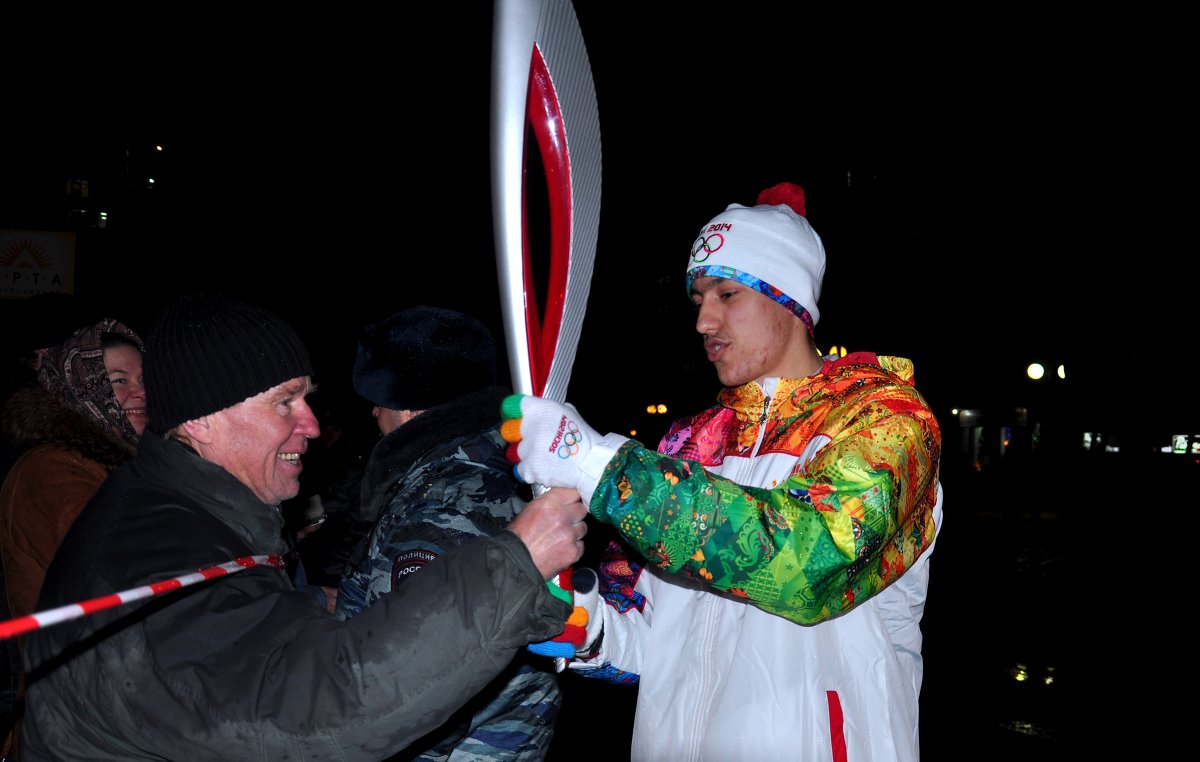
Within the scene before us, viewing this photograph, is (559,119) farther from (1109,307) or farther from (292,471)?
(1109,307)

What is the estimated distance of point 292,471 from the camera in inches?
83.3

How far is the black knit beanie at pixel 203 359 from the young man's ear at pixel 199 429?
29mm

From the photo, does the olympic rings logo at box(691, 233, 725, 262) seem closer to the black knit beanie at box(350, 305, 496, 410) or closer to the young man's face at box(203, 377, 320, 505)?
the black knit beanie at box(350, 305, 496, 410)

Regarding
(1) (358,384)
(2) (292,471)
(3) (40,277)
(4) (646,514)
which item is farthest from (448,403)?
(3) (40,277)

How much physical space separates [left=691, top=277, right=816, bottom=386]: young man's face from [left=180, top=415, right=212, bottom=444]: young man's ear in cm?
126

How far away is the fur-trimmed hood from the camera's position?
306 cm

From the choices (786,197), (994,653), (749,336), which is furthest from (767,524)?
(994,653)

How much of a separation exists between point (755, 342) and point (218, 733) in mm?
1586

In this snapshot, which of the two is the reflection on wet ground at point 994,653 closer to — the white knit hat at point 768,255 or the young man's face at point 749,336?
the young man's face at point 749,336

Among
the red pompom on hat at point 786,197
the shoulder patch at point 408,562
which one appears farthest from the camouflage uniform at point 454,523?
the red pompom on hat at point 786,197

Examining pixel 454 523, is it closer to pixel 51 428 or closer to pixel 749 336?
pixel 749 336

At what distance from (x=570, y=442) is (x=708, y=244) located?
3.11 ft

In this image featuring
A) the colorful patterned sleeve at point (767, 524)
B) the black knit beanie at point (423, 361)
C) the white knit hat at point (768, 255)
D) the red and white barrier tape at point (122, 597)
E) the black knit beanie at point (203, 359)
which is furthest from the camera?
the black knit beanie at point (423, 361)

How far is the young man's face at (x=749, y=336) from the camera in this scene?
2.41m
